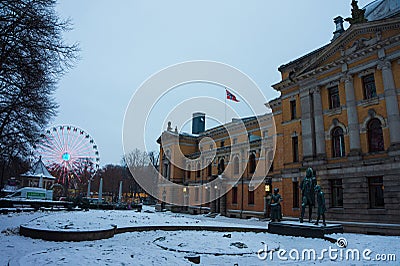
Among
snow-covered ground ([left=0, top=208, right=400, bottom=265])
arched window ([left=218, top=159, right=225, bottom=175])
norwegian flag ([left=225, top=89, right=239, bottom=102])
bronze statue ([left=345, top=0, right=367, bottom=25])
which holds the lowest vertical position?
snow-covered ground ([left=0, top=208, right=400, bottom=265])

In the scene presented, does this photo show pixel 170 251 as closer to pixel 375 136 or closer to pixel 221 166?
pixel 375 136

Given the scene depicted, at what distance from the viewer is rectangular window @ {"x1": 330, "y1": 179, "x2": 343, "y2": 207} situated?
2456 centimetres

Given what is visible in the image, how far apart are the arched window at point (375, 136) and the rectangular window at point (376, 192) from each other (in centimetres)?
238

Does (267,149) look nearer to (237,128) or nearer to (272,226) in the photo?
(237,128)

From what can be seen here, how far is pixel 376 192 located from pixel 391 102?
6896mm

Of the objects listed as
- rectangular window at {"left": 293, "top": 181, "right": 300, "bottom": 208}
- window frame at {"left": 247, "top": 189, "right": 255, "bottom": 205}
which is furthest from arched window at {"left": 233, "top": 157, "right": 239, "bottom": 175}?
rectangular window at {"left": 293, "top": 181, "right": 300, "bottom": 208}

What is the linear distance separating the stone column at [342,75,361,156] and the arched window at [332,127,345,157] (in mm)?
1438

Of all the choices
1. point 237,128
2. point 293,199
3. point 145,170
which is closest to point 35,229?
point 293,199

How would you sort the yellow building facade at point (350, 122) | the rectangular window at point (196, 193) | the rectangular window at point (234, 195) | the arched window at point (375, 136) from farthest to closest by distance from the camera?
1. the rectangular window at point (196, 193)
2. the rectangular window at point (234, 195)
3. the arched window at point (375, 136)
4. the yellow building facade at point (350, 122)

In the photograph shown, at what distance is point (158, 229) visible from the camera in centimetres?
1825

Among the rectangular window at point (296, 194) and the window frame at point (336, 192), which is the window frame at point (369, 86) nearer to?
the window frame at point (336, 192)

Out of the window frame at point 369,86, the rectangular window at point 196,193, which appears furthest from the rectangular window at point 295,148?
the rectangular window at point 196,193

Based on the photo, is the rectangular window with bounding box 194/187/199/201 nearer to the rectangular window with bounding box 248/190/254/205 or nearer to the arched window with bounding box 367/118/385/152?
the rectangular window with bounding box 248/190/254/205

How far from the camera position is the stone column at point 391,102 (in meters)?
21.2
